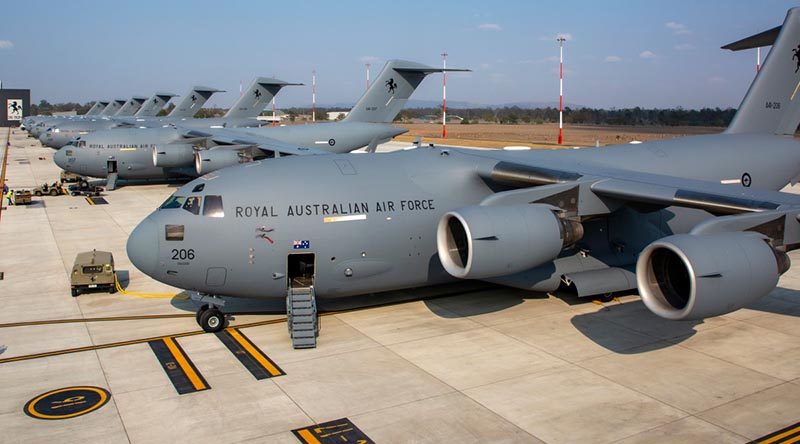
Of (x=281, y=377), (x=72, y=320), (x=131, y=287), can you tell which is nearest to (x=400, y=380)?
(x=281, y=377)

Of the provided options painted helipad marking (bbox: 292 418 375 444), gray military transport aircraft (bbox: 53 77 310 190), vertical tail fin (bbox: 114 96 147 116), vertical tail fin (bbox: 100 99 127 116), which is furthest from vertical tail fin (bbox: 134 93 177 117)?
painted helipad marking (bbox: 292 418 375 444)

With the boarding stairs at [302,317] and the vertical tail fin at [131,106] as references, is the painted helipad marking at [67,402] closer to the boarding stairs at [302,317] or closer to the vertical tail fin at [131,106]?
the boarding stairs at [302,317]

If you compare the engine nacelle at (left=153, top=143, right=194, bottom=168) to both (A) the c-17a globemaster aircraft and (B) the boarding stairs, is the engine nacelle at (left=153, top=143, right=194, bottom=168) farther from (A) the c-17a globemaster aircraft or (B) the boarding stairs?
(B) the boarding stairs

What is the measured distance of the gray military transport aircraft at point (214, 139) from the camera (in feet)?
100

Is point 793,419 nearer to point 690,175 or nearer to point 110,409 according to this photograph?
point 690,175

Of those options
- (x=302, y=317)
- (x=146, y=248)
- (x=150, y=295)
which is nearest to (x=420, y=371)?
(x=302, y=317)

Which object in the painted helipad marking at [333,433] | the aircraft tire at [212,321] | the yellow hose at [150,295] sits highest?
the aircraft tire at [212,321]

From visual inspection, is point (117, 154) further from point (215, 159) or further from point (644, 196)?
point (644, 196)

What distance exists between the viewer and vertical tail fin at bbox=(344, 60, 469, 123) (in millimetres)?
29625

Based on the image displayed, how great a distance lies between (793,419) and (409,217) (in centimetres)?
681

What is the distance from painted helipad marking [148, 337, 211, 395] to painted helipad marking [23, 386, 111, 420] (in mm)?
973

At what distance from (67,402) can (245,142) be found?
21.7 m

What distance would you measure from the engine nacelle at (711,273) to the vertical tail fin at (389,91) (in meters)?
19.8

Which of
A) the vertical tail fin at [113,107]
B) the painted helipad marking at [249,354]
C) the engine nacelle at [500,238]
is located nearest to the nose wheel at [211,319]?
the painted helipad marking at [249,354]
